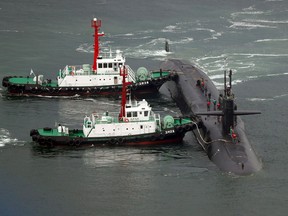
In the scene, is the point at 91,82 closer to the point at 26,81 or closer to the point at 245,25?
the point at 26,81

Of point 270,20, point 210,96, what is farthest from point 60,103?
point 270,20

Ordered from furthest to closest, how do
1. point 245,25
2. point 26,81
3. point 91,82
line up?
point 245,25 → point 26,81 → point 91,82

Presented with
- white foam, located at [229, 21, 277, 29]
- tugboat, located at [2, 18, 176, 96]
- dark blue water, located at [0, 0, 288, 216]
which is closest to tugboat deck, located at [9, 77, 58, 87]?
tugboat, located at [2, 18, 176, 96]

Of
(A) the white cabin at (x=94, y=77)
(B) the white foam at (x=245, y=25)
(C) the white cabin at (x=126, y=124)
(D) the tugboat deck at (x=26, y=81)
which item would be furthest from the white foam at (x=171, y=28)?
(C) the white cabin at (x=126, y=124)

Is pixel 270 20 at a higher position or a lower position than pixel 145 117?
higher

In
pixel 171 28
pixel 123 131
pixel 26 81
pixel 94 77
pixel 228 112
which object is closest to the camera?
pixel 228 112

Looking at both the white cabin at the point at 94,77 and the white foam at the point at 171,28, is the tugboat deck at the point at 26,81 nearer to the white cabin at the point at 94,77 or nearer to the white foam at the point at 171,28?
the white cabin at the point at 94,77

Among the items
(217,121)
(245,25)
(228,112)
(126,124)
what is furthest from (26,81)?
(245,25)

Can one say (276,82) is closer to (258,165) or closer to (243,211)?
(258,165)

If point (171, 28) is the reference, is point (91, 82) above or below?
below
